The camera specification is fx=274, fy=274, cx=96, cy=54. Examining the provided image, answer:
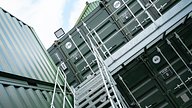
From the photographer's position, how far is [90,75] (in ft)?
25.9

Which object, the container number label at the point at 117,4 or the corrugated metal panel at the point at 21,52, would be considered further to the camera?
the container number label at the point at 117,4

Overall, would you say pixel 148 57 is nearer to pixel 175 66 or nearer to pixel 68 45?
pixel 175 66

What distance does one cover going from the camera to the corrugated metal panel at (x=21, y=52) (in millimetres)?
5738

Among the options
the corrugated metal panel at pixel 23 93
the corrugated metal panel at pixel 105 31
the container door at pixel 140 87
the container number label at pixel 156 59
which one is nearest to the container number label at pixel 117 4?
the corrugated metal panel at pixel 105 31

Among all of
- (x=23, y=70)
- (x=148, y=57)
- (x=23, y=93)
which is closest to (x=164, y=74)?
(x=148, y=57)

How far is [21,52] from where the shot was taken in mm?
6703

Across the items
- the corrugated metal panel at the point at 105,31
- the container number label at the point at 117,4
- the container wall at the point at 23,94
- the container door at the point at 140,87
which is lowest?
the container door at the point at 140,87

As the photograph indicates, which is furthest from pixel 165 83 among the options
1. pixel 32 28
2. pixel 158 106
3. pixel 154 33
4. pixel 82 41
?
pixel 32 28

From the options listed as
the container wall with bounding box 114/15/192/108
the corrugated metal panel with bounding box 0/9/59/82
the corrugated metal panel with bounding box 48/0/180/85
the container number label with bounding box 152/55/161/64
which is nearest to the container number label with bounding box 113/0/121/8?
the corrugated metal panel with bounding box 48/0/180/85

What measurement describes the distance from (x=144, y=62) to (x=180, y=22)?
138cm

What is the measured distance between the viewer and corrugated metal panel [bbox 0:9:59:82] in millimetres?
5738

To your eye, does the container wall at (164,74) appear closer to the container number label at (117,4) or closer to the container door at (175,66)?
the container door at (175,66)

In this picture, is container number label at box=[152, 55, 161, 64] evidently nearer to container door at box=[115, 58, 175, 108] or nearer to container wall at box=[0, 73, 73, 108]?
container door at box=[115, 58, 175, 108]

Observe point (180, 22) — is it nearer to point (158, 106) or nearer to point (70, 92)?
point (158, 106)
